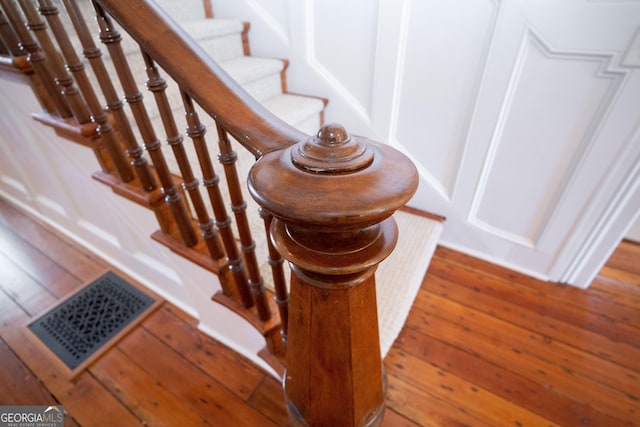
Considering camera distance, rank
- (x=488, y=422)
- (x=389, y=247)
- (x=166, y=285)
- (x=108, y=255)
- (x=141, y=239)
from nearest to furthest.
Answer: (x=389, y=247) → (x=488, y=422) → (x=141, y=239) → (x=166, y=285) → (x=108, y=255)

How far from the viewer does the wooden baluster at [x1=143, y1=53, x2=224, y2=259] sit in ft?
2.23

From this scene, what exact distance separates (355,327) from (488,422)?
957 millimetres

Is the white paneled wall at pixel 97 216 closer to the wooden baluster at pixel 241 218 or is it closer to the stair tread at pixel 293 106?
the wooden baluster at pixel 241 218

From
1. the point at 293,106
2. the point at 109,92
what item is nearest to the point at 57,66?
the point at 109,92

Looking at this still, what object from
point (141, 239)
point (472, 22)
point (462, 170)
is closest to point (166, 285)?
point (141, 239)

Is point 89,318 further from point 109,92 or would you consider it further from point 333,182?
point 333,182

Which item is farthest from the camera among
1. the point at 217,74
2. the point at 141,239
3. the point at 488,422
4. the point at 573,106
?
the point at 141,239

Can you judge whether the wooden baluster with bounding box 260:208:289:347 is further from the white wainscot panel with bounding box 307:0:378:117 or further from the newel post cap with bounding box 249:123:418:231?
the white wainscot panel with bounding box 307:0:378:117

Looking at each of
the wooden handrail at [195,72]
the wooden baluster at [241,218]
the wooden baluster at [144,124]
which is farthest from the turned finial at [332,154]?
the wooden baluster at [144,124]

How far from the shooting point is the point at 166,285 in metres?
1.44

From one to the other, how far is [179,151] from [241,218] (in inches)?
9.2

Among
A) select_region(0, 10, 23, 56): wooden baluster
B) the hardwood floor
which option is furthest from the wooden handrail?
the hardwood floor

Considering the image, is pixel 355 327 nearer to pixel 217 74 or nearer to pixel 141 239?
pixel 217 74

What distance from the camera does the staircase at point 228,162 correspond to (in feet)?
1.24
